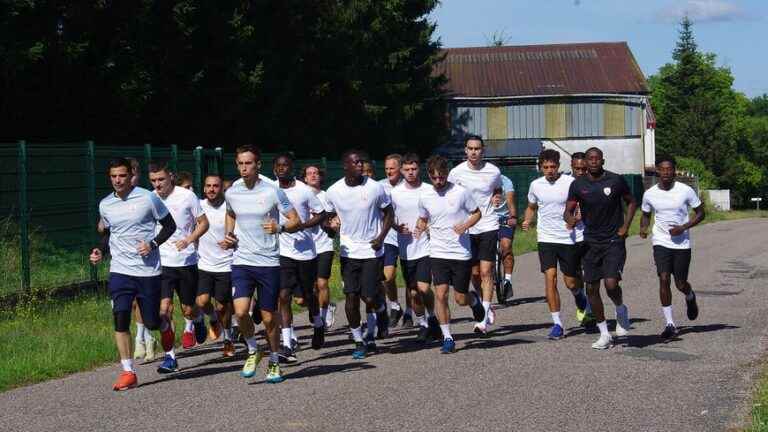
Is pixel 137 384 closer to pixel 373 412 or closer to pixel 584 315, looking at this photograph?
pixel 373 412

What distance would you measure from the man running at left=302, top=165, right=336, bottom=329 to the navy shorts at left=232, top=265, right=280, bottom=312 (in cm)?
209

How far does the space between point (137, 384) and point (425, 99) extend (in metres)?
46.7

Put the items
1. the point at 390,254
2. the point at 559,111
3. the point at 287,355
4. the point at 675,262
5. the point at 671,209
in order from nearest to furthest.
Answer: the point at 287,355 → the point at 671,209 → the point at 675,262 → the point at 390,254 → the point at 559,111

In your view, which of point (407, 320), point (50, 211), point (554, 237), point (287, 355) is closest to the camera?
point (287, 355)

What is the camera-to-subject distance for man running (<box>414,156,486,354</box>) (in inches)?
476

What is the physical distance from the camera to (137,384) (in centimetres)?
1041

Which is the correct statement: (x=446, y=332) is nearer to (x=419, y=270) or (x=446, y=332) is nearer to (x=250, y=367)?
(x=419, y=270)

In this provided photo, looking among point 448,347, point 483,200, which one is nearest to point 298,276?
point 448,347

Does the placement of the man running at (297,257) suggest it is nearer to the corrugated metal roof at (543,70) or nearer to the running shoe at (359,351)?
the running shoe at (359,351)

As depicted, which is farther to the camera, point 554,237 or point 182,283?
point 554,237

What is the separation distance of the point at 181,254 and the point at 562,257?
4104mm

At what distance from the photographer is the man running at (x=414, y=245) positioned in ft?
41.0

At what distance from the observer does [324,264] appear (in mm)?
13227

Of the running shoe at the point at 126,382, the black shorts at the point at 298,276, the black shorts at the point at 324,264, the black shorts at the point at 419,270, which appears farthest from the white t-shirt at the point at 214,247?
the running shoe at the point at 126,382
